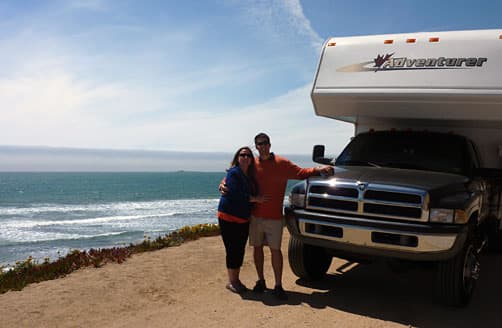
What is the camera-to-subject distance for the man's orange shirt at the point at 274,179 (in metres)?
5.65

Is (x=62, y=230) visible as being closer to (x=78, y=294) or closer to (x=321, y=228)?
(x=78, y=294)

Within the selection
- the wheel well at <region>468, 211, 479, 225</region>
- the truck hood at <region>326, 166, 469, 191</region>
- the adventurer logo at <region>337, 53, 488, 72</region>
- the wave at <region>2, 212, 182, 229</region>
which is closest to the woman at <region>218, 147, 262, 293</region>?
the truck hood at <region>326, 166, 469, 191</region>

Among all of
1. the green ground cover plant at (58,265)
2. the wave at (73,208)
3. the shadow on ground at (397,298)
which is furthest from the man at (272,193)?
the wave at (73,208)

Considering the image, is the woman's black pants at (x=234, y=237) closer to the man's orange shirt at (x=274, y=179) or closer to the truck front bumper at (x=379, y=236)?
A: the man's orange shirt at (x=274, y=179)

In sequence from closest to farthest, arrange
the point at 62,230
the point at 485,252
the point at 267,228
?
the point at 267,228 → the point at 485,252 → the point at 62,230

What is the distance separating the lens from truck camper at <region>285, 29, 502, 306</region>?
16.3 ft

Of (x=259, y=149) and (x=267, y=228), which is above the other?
(x=259, y=149)

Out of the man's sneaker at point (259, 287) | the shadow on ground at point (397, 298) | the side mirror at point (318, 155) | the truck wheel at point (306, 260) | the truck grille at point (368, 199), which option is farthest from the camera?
the side mirror at point (318, 155)

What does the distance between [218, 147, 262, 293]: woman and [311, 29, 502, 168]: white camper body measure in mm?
1687

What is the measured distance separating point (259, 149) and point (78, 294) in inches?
118

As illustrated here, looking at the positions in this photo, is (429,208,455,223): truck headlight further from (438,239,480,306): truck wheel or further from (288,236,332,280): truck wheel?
(288,236,332,280): truck wheel

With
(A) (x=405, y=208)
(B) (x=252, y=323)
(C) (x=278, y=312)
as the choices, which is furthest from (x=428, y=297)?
(B) (x=252, y=323)

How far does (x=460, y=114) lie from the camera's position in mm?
6191

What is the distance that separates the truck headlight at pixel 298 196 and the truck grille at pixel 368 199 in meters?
0.09
